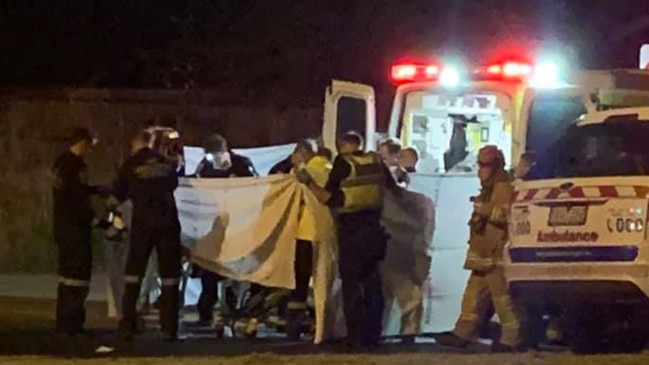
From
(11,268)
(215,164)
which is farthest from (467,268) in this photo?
(11,268)

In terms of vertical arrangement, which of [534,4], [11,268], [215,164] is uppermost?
[534,4]

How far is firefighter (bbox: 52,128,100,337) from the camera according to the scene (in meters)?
15.5

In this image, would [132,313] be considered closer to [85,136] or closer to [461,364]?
[85,136]

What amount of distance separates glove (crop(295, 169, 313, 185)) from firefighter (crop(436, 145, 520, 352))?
1404 mm

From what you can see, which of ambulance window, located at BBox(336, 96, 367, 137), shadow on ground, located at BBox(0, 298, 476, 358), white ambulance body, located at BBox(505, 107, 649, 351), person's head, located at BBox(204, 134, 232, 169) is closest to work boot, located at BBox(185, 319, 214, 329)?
shadow on ground, located at BBox(0, 298, 476, 358)

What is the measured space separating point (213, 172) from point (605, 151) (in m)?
4.42

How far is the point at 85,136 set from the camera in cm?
1549

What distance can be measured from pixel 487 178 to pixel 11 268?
1059cm

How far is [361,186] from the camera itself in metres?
14.3

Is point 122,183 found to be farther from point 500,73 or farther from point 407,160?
point 500,73

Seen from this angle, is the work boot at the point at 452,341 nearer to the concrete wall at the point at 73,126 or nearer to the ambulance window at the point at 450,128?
the ambulance window at the point at 450,128

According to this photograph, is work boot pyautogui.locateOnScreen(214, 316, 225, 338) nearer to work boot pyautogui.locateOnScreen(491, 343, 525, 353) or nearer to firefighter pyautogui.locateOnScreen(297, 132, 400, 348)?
firefighter pyautogui.locateOnScreen(297, 132, 400, 348)

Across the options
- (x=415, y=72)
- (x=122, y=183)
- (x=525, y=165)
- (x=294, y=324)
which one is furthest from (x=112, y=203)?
(x=415, y=72)

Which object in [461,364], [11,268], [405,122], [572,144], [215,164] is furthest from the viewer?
[11,268]
